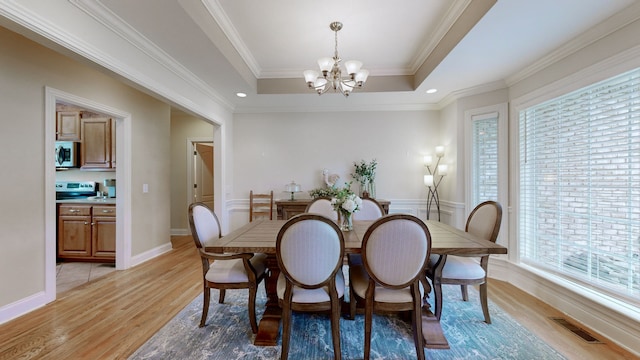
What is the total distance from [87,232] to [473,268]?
4.82m

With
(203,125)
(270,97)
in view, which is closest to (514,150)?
(270,97)

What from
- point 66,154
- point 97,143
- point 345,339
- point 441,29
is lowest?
point 345,339

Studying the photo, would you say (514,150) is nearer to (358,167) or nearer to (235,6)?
(358,167)

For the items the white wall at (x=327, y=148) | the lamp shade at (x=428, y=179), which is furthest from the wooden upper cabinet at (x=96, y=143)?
the lamp shade at (x=428, y=179)

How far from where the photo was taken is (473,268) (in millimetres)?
2174

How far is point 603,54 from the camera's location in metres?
2.12

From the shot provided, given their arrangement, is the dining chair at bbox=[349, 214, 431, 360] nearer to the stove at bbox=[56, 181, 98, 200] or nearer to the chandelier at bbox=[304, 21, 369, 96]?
the chandelier at bbox=[304, 21, 369, 96]

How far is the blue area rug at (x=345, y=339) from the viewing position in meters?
1.83

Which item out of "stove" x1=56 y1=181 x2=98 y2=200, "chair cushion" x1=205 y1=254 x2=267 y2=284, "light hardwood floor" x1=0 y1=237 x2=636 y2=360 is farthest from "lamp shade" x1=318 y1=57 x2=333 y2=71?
"stove" x1=56 y1=181 x2=98 y2=200

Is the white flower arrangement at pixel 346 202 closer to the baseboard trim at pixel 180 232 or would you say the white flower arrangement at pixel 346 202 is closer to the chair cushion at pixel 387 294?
the chair cushion at pixel 387 294

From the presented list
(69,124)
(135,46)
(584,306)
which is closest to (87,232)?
(69,124)

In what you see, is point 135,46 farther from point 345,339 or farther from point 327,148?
point 345,339

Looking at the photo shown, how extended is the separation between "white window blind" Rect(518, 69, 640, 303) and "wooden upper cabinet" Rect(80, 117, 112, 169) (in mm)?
5650

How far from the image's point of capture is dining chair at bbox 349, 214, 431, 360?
1662mm
